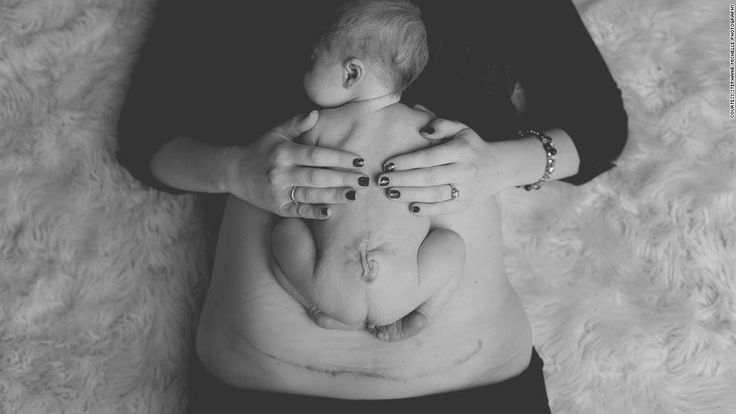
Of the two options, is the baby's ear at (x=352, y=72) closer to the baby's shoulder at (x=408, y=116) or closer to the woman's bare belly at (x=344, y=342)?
the baby's shoulder at (x=408, y=116)

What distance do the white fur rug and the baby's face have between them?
1.27 feet

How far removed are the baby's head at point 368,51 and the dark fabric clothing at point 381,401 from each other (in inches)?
17.6

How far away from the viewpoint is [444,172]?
101 centimetres

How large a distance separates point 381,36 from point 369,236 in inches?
11.0

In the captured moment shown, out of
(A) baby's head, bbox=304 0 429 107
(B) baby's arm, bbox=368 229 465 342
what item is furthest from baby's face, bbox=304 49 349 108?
(B) baby's arm, bbox=368 229 465 342

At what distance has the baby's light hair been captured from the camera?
98cm

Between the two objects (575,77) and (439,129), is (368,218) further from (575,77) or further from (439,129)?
(575,77)

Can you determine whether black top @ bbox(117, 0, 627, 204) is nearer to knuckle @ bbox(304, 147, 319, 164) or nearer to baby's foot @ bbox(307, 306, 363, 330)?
knuckle @ bbox(304, 147, 319, 164)

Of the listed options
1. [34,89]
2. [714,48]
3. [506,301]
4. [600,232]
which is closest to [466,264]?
[506,301]

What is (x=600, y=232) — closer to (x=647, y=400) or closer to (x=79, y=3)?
(x=647, y=400)

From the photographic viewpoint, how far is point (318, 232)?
0.99m

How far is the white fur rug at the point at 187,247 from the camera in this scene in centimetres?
121

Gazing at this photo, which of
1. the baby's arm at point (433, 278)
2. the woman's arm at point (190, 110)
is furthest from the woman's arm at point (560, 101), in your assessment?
the woman's arm at point (190, 110)

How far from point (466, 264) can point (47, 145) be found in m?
0.78
